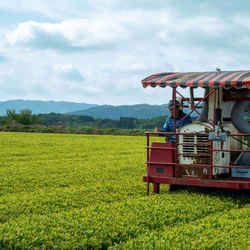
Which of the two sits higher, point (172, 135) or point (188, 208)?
point (172, 135)

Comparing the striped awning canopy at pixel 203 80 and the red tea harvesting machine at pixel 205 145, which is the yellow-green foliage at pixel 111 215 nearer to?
the red tea harvesting machine at pixel 205 145

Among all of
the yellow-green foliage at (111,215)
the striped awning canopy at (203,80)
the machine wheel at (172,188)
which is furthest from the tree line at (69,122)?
the striped awning canopy at (203,80)

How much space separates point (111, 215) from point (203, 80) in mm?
3500

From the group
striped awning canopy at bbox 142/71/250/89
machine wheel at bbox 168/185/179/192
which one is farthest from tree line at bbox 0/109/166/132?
striped awning canopy at bbox 142/71/250/89

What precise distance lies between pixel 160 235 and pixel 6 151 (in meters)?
14.4

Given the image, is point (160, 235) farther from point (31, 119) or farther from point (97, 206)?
point (31, 119)

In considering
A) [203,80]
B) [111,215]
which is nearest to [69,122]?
[203,80]

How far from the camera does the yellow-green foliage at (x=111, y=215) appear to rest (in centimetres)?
576

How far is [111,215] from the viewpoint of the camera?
6980 millimetres

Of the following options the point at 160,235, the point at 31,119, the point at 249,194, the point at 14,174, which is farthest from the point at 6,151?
the point at 31,119

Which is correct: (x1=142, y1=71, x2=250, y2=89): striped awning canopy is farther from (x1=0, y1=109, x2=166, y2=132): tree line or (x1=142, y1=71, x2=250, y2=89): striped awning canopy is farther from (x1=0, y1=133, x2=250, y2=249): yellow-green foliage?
(x1=0, y1=109, x2=166, y2=132): tree line

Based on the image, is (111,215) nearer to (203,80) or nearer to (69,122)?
(203,80)

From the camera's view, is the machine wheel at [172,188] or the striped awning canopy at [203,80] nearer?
the striped awning canopy at [203,80]

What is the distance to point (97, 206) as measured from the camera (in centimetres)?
774
